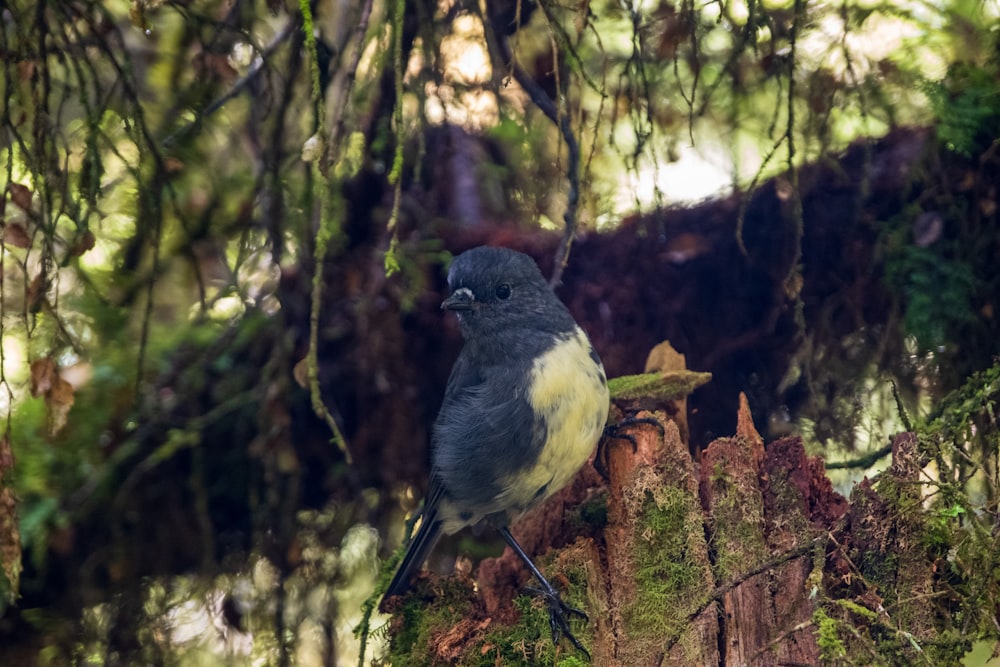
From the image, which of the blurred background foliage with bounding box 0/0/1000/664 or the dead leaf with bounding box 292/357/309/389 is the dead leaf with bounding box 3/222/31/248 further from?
the dead leaf with bounding box 292/357/309/389

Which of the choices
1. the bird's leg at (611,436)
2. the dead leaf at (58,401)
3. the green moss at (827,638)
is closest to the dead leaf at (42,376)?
the dead leaf at (58,401)

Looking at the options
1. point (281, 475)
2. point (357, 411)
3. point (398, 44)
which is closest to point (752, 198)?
point (398, 44)

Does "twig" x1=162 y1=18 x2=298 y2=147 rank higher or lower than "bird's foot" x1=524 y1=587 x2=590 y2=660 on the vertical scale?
higher

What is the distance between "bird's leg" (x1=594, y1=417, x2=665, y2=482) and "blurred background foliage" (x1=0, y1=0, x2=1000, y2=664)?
0.80 meters

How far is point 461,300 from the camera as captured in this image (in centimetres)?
321

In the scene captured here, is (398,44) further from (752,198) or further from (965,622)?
(965,622)

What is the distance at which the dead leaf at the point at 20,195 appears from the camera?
271 cm

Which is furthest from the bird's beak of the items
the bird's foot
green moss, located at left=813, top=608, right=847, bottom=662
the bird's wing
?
green moss, located at left=813, top=608, right=847, bottom=662

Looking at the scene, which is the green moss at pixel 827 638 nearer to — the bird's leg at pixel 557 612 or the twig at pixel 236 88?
the bird's leg at pixel 557 612

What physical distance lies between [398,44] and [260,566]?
7.38 ft

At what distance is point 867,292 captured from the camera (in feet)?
11.9

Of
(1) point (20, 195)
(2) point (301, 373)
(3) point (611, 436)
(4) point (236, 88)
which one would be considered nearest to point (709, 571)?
(3) point (611, 436)

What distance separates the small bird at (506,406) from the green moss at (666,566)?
35cm

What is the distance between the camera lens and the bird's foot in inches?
98.2
